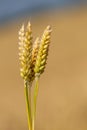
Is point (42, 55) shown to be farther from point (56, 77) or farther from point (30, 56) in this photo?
point (56, 77)

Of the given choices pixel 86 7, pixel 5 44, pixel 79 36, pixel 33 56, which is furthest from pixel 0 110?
pixel 86 7

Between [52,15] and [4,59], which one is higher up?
[52,15]

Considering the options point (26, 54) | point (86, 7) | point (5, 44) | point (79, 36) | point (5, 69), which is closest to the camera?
point (26, 54)

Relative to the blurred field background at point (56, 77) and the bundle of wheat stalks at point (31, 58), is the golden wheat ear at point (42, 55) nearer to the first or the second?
the bundle of wheat stalks at point (31, 58)

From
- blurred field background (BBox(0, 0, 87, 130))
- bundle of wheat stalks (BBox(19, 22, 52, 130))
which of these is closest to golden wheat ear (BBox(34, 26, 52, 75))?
bundle of wheat stalks (BBox(19, 22, 52, 130))

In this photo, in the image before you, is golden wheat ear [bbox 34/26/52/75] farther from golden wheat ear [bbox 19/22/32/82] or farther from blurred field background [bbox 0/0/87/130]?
blurred field background [bbox 0/0/87/130]

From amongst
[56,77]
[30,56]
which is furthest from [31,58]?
[56,77]

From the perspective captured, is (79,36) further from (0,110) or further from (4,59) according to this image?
(0,110)

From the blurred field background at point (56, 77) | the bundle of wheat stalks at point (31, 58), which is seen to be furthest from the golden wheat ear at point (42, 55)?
the blurred field background at point (56, 77)

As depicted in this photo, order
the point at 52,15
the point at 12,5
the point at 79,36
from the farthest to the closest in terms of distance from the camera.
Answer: the point at 12,5, the point at 52,15, the point at 79,36
